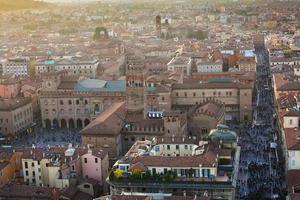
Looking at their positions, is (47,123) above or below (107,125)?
below

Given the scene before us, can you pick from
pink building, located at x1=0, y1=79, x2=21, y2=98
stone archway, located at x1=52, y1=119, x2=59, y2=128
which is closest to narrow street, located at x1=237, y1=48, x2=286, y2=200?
stone archway, located at x1=52, y1=119, x2=59, y2=128

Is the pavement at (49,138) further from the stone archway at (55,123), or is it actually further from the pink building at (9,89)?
the pink building at (9,89)

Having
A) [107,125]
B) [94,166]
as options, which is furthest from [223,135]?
[107,125]

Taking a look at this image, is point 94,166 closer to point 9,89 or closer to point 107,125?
point 107,125

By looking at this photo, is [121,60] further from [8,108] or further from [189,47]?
[8,108]

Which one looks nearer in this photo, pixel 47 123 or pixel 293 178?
pixel 293 178

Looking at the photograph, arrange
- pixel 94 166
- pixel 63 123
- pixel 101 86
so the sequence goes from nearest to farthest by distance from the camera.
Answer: pixel 94 166 → pixel 63 123 → pixel 101 86

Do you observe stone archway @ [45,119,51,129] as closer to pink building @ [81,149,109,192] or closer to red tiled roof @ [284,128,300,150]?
pink building @ [81,149,109,192]

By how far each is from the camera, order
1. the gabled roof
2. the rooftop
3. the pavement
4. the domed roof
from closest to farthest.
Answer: the domed roof, the gabled roof, the pavement, the rooftop
